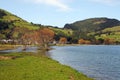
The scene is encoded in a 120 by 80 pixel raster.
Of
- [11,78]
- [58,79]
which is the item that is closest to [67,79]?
[58,79]

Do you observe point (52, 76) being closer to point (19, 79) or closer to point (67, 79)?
point (67, 79)

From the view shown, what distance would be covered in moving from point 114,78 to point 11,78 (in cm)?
2448

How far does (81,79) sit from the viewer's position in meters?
48.4

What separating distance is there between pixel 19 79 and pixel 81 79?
12.1 m

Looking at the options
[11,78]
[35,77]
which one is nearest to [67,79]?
[35,77]

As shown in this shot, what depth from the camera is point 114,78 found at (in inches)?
2251

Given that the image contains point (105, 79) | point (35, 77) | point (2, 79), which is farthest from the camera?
point (105, 79)

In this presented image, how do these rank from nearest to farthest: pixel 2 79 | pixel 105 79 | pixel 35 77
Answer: pixel 2 79
pixel 35 77
pixel 105 79

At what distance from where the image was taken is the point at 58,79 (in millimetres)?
44625

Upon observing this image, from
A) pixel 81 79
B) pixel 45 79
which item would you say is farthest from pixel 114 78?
pixel 45 79

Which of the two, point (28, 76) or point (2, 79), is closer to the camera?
point (2, 79)

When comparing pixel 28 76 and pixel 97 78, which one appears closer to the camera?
pixel 28 76

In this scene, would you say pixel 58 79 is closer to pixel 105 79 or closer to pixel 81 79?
pixel 81 79

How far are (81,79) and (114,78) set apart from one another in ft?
39.5
